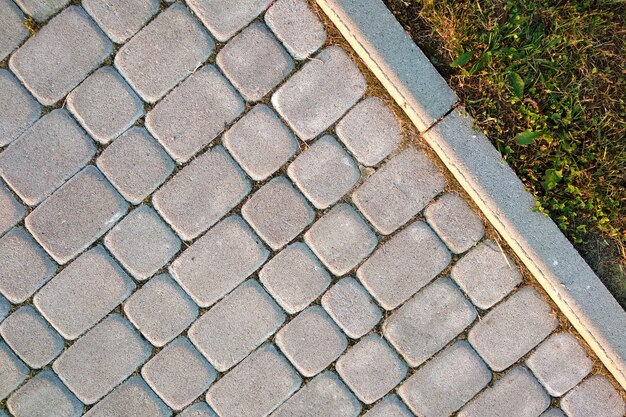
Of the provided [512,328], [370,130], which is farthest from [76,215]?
[512,328]

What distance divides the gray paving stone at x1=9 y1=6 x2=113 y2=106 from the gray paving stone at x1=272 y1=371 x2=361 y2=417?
1715 millimetres

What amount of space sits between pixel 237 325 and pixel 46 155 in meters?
1.14

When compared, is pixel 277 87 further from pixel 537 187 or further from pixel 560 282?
pixel 560 282

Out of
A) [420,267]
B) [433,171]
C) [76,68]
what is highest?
[76,68]

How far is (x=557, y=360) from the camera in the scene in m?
2.45

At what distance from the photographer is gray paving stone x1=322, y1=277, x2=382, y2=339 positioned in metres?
2.45

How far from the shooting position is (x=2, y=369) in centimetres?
246

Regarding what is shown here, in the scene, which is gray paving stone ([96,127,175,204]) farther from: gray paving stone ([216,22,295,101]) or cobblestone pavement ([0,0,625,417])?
gray paving stone ([216,22,295,101])

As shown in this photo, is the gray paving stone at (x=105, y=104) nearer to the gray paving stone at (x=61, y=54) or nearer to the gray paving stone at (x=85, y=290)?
the gray paving stone at (x=61, y=54)

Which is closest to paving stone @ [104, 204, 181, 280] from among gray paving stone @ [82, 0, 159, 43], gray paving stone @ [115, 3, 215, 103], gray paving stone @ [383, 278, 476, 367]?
gray paving stone @ [115, 3, 215, 103]

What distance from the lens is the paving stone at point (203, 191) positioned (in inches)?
94.5

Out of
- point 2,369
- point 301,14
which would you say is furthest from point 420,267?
point 2,369

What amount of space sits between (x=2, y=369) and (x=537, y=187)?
8.35ft

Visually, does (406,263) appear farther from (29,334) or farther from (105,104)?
(29,334)
